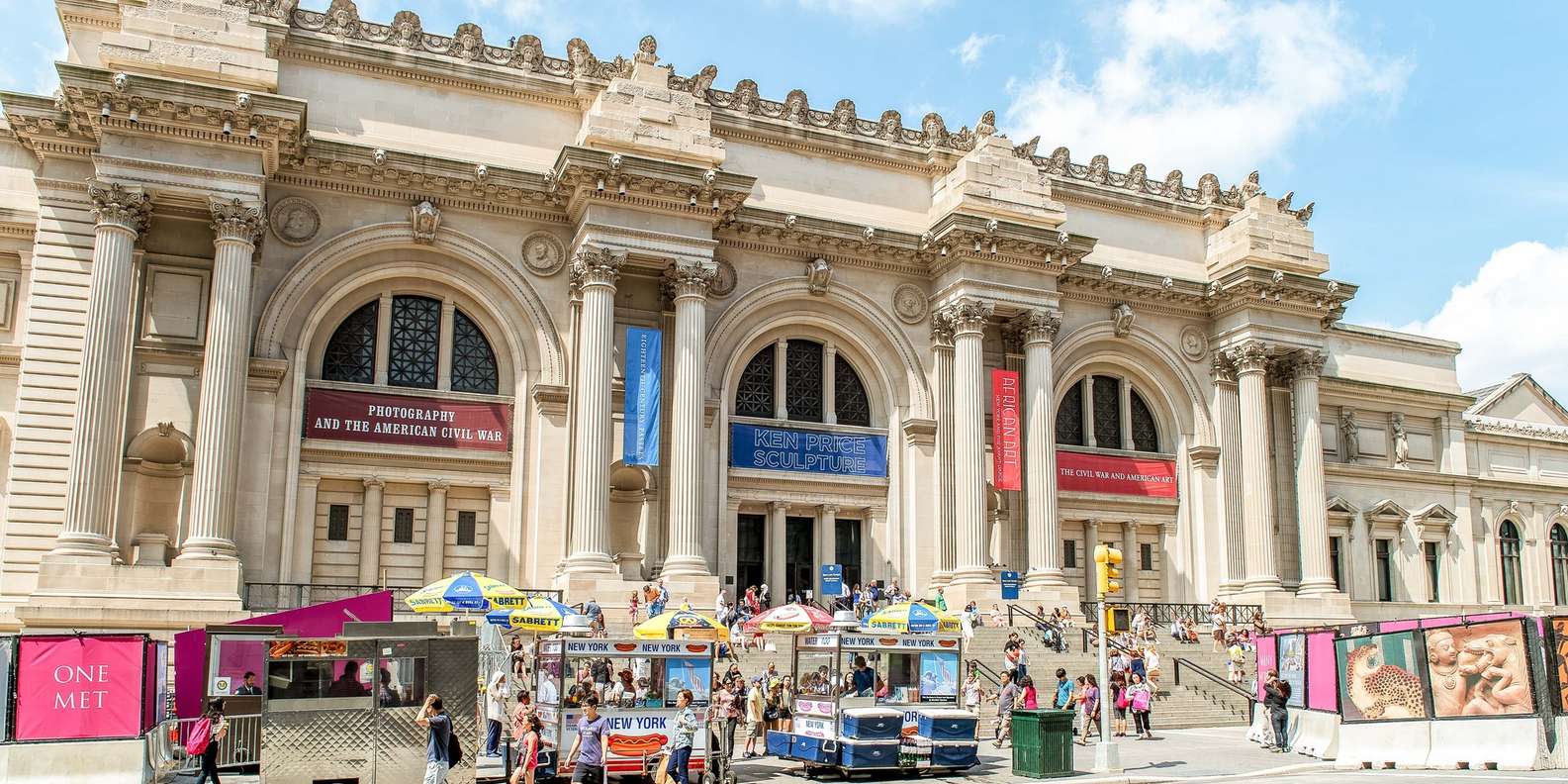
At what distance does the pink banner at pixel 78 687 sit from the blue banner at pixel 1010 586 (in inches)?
942

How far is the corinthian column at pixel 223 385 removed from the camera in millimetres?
29641

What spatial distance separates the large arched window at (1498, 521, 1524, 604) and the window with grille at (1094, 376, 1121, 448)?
1905 centimetres

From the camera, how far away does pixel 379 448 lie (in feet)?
110

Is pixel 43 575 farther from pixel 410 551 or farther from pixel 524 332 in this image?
pixel 524 332

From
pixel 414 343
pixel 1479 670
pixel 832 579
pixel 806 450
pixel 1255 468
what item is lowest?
pixel 1479 670

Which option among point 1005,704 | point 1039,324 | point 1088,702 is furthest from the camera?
point 1039,324

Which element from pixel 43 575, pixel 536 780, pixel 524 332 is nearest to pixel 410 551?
pixel 524 332

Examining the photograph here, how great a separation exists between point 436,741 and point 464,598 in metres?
7.89

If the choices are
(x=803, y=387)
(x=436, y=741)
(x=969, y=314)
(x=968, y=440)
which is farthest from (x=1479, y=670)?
(x=803, y=387)

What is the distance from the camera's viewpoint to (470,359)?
35469mm

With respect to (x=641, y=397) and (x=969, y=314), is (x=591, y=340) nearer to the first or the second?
(x=641, y=397)

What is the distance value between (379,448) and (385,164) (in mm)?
7122

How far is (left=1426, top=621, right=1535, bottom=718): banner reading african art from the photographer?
20859 millimetres

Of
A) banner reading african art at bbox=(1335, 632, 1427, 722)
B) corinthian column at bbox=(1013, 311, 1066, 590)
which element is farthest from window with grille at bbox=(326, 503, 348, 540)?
banner reading african art at bbox=(1335, 632, 1427, 722)
